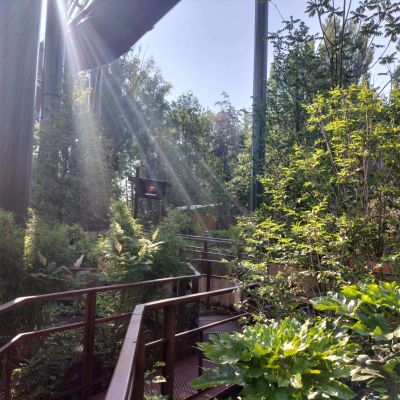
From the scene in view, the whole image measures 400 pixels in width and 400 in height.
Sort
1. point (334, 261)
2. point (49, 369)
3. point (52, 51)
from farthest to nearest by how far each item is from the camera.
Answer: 1. point (52, 51)
2. point (49, 369)
3. point (334, 261)

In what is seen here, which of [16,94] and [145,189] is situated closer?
[16,94]

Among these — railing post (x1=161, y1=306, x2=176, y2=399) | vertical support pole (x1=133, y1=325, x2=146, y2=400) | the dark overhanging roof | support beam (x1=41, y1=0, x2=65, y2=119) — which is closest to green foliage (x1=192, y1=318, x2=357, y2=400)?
vertical support pole (x1=133, y1=325, x2=146, y2=400)

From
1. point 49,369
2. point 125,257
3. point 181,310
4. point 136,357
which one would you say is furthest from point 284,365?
point 125,257

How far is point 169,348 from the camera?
2.37 meters

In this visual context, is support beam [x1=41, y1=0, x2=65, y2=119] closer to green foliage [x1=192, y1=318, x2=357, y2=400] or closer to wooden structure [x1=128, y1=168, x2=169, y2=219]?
wooden structure [x1=128, y1=168, x2=169, y2=219]

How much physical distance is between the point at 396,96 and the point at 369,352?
5.76 feet

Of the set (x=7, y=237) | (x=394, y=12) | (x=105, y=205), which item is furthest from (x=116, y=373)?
(x=105, y=205)

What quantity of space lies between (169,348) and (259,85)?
5.30 metres

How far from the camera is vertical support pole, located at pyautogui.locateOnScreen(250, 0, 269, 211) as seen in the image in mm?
6258

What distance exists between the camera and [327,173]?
10.4 feet

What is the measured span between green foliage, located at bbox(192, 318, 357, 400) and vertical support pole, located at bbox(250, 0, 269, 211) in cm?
433

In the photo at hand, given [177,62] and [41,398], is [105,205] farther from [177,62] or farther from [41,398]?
[177,62]

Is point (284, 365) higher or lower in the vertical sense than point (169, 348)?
higher

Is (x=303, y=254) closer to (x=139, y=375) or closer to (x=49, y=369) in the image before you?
(x=139, y=375)
